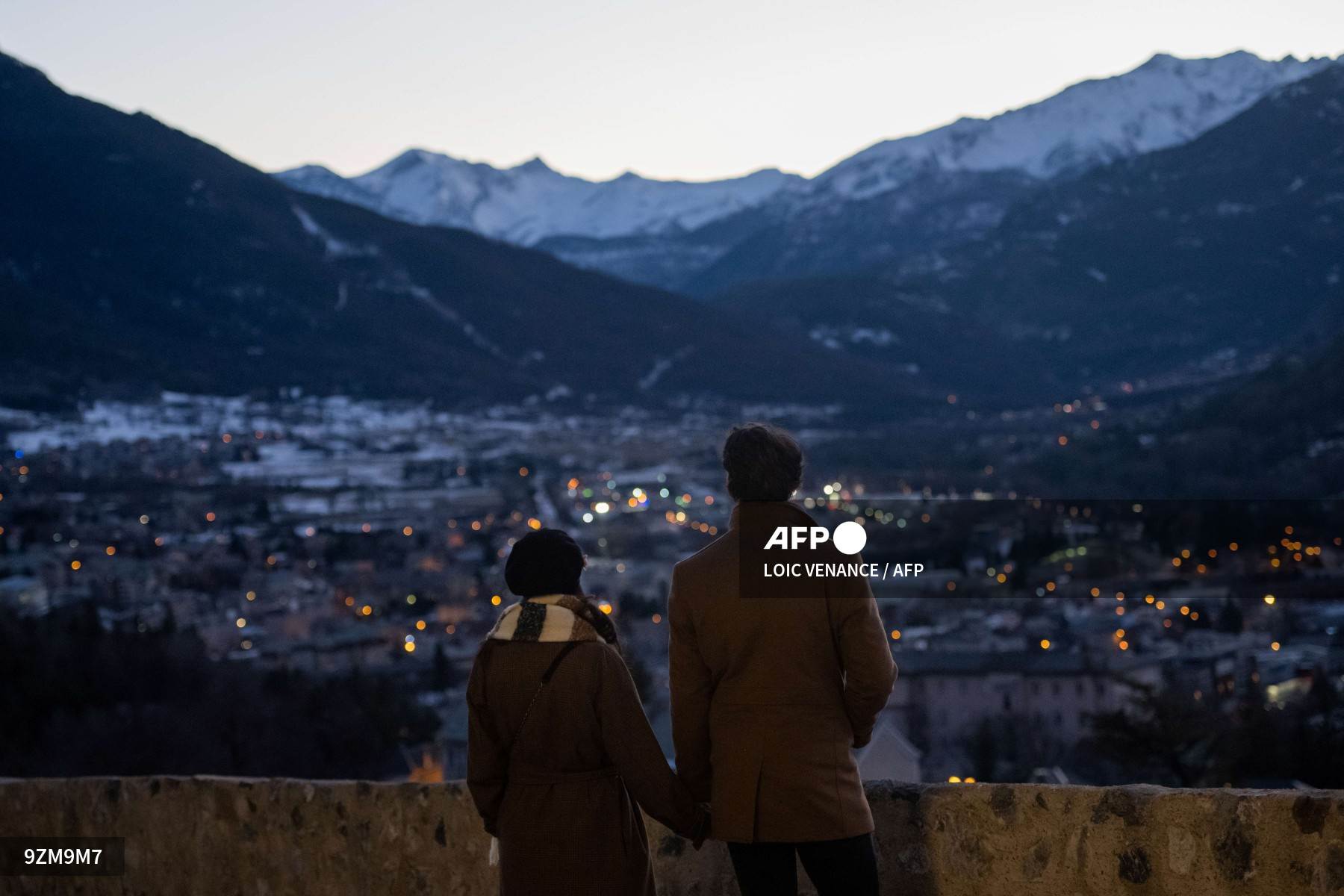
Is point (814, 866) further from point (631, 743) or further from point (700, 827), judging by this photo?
point (631, 743)

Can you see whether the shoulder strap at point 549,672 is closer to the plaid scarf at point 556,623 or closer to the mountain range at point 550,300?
the plaid scarf at point 556,623

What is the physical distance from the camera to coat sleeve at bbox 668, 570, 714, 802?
2945 millimetres

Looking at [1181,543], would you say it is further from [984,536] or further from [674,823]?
[674,823]

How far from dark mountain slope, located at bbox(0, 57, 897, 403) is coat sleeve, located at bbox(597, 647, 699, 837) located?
297 feet

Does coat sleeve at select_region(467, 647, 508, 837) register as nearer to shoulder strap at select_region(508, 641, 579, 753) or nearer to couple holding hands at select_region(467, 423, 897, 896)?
couple holding hands at select_region(467, 423, 897, 896)

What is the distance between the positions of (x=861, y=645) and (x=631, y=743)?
0.49m

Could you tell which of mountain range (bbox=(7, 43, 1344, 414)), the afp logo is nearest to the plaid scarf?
the afp logo

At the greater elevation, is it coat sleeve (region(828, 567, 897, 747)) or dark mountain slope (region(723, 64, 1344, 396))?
dark mountain slope (region(723, 64, 1344, 396))

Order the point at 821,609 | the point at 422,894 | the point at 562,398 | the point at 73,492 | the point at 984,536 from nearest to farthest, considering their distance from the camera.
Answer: the point at 821,609 < the point at 422,894 < the point at 984,536 < the point at 73,492 < the point at 562,398

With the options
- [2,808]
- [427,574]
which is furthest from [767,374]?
[2,808]

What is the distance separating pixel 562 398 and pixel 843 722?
9869 centimetres

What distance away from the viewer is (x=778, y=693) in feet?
9.38

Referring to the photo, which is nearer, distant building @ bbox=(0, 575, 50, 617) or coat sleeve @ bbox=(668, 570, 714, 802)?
coat sleeve @ bbox=(668, 570, 714, 802)

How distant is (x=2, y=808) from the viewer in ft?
16.1
